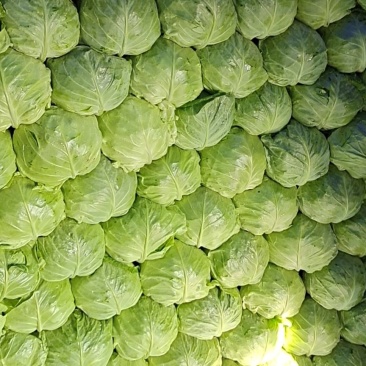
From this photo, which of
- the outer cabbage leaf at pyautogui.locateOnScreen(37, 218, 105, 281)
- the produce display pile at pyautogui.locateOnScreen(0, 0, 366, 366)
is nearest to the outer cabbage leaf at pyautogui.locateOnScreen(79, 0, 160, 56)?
the produce display pile at pyautogui.locateOnScreen(0, 0, 366, 366)

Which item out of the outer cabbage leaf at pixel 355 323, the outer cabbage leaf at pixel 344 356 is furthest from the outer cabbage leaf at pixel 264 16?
the outer cabbage leaf at pixel 344 356

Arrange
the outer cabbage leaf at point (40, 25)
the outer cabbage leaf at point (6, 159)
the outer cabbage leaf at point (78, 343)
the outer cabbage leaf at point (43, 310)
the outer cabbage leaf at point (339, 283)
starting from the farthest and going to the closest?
the outer cabbage leaf at point (339, 283) < the outer cabbage leaf at point (78, 343) < the outer cabbage leaf at point (43, 310) < the outer cabbage leaf at point (6, 159) < the outer cabbage leaf at point (40, 25)

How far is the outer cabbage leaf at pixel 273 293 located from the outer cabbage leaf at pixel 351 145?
0.70 meters

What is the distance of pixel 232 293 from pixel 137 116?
117cm

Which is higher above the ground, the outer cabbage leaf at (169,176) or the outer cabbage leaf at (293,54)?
the outer cabbage leaf at (293,54)

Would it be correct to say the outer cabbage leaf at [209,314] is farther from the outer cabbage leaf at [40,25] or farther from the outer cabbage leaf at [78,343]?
the outer cabbage leaf at [40,25]

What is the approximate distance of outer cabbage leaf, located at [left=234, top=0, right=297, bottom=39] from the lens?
2477 mm

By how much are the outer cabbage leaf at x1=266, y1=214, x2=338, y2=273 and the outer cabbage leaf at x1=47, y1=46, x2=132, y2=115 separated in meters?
1.29

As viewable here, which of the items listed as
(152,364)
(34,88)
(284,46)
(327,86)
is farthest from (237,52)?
(152,364)

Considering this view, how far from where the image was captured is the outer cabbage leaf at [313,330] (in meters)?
3.10

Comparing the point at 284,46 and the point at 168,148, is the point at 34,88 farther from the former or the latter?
the point at 284,46

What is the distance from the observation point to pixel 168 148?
2566 millimetres

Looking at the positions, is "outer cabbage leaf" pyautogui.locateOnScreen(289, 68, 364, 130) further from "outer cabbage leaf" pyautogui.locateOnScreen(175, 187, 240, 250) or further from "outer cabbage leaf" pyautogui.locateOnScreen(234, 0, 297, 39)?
"outer cabbage leaf" pyautogui.locateOnScreen(175, 187, 240, 250)

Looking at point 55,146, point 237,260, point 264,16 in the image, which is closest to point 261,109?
point 264,16
